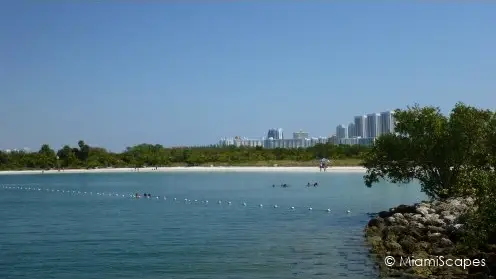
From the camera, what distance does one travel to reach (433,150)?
138ft

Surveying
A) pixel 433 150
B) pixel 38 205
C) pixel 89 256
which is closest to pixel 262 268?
pixel 89 256

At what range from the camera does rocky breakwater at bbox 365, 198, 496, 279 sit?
23.2m

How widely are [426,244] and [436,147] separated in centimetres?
1496

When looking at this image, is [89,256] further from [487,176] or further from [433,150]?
[433,150]

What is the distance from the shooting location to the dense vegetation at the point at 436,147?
40531 millimetres

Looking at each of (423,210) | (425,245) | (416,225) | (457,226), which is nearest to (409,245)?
(425,245)

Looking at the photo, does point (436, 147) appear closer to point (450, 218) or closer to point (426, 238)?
point (450, 218)

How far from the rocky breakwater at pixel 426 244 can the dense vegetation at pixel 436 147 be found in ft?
12.7

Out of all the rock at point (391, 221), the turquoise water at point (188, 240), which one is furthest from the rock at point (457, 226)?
the rock at point (391, 221)

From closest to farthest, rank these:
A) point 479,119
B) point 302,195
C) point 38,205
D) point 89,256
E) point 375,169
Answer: point 89,256 < point 479,119 < point 375,169 < point 38,205 < point 302,195

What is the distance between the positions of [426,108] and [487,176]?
72.5 feet

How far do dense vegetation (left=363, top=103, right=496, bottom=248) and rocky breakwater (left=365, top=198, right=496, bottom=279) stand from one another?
3.87 metres

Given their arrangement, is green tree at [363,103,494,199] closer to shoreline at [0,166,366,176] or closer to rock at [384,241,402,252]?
rock at [384,241,402,252]

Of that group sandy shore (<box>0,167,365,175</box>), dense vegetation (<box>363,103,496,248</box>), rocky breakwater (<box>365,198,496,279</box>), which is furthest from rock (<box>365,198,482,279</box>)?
sandy shore (<box>0,167,365,175</box>)
